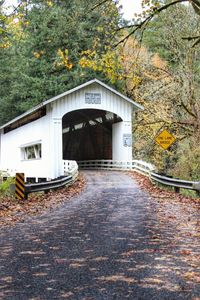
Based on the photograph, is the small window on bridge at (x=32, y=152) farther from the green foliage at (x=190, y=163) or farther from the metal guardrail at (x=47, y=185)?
the green foliage at (x=190, y=163)

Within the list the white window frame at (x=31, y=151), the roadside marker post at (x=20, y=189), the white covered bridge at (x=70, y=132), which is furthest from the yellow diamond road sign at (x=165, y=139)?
the white window frame at (x=31, y=151)

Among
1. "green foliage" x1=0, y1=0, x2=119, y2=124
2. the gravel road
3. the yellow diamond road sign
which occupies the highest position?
"green foliage" x1=0, y1=0, x2=119, y2=124

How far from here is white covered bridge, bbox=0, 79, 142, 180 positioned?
2742 cm

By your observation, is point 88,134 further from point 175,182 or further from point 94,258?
point 94,258

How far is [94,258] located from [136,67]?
22.4 metres

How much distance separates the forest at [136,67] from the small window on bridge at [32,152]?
6269 millimetres

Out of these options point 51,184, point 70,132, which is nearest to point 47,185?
point 51,184

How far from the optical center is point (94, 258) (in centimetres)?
679

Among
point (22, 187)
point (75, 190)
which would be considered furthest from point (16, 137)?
point (22, 187)

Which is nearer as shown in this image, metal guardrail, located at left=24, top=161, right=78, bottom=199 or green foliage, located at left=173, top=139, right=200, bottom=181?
metal guardrail, located at left=24, top=161, right=78, bottom=199

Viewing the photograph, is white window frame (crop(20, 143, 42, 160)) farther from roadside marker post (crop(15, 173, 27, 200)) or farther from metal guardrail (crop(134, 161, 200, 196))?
roadside marker post (crop(15, 173, 27, 200))

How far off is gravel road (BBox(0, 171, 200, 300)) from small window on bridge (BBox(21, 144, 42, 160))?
1905 cm

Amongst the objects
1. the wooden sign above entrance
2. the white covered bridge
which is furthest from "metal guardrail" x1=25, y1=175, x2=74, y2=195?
the wooden sign above entrance

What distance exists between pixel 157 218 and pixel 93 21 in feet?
116
